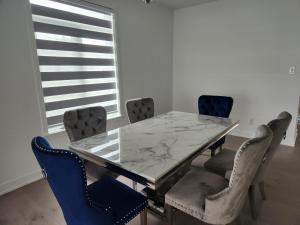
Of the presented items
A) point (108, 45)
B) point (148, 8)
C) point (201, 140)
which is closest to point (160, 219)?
point (201, 140)

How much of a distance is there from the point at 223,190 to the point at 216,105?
5.60 ft

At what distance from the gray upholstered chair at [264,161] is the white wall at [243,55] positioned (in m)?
1.92

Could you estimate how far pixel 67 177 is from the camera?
3.26 ft

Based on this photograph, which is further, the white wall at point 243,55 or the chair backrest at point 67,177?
the white wall at point 243,55

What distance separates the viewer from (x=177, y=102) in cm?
454

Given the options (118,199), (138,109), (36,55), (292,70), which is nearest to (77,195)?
(118,199)

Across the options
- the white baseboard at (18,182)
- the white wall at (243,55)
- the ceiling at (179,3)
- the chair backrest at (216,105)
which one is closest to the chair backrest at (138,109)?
the chair backrest at (216,105)

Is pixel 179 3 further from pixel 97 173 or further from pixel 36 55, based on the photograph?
pixel 97 173

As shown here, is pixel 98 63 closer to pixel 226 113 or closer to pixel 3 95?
pixel 3 95

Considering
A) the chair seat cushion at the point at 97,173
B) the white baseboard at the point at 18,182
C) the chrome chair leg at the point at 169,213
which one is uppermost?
the chair seat cushion at the point at 97,173

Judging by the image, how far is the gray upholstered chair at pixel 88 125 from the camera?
1747 millimetres

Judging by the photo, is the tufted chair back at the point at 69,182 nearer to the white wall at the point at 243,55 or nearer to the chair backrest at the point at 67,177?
the chair backrest at the point at 67,177

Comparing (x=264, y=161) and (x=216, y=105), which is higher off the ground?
(x=216, y=105)

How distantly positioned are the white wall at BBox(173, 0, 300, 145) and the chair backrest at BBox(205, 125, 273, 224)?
2.55 meters
